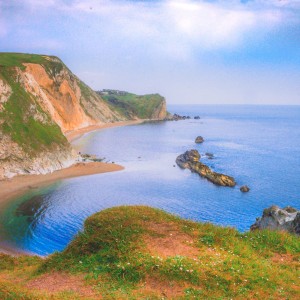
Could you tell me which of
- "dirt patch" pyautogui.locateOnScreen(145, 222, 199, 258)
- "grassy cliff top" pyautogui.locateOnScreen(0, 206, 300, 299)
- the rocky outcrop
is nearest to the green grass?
the rocky outcrop

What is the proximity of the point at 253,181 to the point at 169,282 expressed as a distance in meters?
65.8

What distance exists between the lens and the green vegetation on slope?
73.3 metres

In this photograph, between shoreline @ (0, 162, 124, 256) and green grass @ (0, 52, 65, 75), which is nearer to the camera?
shoreline @ (0, 162, 124, 256)

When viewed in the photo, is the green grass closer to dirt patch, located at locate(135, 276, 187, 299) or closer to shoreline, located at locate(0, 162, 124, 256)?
shoreline, located at locate(0, 162, 124, 256)

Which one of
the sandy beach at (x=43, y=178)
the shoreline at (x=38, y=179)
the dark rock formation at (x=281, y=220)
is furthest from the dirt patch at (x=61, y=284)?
the sandy beach at (x=43, y=178)

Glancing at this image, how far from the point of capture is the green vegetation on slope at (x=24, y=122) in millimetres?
73312

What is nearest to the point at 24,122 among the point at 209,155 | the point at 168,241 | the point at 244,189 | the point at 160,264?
the point at 244,189

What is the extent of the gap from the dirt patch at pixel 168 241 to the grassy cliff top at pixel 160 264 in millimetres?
50

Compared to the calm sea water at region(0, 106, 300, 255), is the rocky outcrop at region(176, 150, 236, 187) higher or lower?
higher

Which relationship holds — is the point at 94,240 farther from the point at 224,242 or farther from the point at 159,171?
the point at 159,171

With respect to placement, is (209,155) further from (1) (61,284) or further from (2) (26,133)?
(1) (61,284)

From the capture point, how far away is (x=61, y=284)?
1630cm

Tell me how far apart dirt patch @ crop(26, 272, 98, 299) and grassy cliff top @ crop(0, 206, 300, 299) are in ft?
0.15

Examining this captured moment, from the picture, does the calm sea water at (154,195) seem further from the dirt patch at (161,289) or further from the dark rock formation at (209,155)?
the dirt patch at (161,289)
